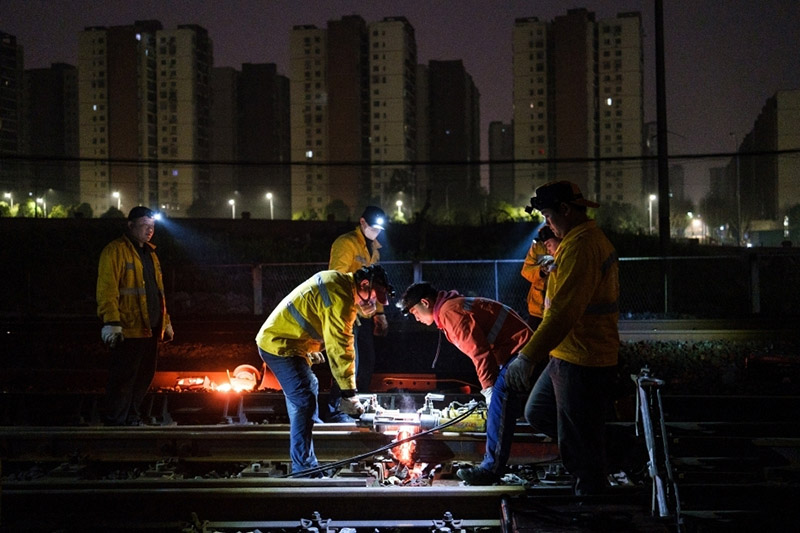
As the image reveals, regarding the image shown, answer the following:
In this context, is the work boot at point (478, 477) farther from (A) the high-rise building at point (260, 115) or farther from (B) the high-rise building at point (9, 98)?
(A) the high-rise building at point (260, 115)

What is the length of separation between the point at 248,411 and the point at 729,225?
84028 millimetres

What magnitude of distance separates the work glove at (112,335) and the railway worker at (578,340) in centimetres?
453

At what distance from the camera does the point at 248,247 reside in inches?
1282

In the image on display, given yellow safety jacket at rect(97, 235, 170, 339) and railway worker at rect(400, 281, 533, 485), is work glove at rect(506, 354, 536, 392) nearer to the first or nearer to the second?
railway worker at rect(400, 281, 533, 485)

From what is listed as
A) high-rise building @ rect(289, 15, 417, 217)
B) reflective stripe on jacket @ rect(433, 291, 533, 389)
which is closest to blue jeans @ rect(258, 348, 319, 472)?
reflective stripe on jacket @ rect(433, 291, 533, 389)

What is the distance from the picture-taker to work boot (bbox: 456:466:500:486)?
212 inches

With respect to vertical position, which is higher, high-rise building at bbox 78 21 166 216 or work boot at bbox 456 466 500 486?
high-rise building at bbox 78 21 166 216

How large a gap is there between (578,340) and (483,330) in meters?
1.25

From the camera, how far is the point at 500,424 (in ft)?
17.9

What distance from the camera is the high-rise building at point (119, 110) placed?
8288 cm

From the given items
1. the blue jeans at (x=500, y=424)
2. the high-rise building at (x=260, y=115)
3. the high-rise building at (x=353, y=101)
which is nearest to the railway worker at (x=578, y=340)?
the blue jeans at (x=500, y=424)

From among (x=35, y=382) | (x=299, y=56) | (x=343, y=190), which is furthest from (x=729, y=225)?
(x=35, y=382)

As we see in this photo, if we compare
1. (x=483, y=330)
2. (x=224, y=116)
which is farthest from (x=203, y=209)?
(x=483, y=330)

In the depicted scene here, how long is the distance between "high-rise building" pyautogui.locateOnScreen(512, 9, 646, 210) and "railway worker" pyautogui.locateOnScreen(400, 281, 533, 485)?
7299cm
